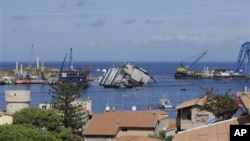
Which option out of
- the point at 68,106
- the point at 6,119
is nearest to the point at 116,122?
the point at 68,106

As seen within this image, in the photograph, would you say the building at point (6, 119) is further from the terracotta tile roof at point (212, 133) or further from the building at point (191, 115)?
the terracotta tile roof at point (212, 133)

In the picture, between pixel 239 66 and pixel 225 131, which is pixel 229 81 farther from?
pixel 225 131

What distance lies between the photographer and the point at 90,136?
3456 centimetres

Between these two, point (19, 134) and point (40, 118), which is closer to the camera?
point (19, 134)

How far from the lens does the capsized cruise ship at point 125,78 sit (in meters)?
129

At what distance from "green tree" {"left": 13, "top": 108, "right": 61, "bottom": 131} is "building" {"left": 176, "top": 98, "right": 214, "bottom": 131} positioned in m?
9.58

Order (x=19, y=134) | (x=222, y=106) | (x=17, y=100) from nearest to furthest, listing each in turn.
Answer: (x=222, y=106) < (x=19, y=134) < (x=17, y=100)

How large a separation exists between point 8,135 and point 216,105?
10.6 metres

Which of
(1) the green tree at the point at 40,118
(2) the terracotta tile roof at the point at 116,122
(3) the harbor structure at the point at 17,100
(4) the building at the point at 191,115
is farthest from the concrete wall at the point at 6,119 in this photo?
(4) the building at the point at 191,115

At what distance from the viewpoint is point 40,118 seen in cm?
3694

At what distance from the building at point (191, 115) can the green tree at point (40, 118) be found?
9584 millimetres

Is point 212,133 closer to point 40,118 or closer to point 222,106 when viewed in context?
point 222,106

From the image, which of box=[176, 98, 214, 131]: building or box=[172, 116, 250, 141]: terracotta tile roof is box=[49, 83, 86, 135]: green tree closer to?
box=[176, 98, 214, 131]: building

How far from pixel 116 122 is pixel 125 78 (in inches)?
3691
